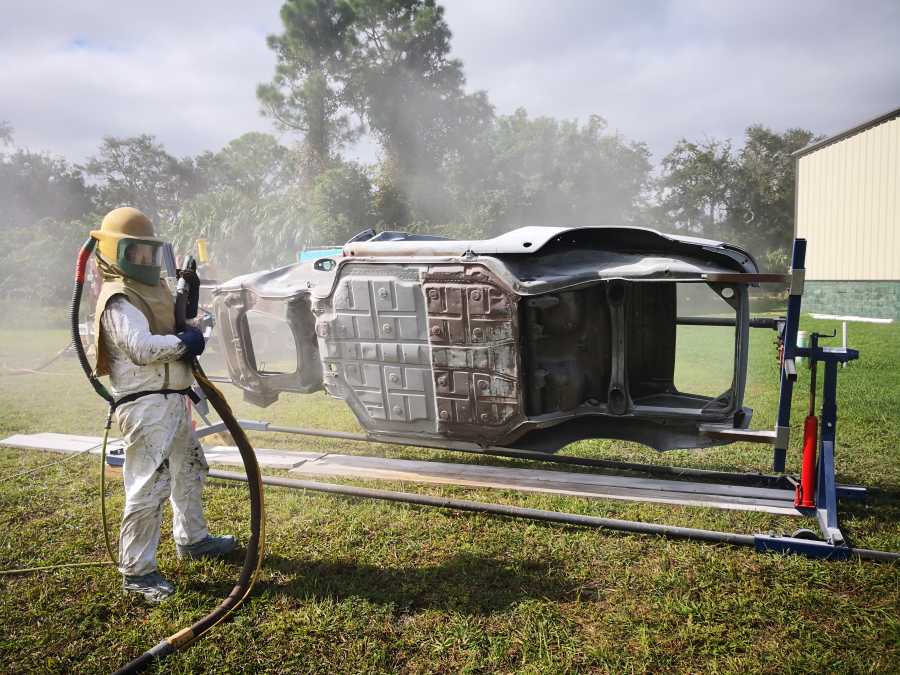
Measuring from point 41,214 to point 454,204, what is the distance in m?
29.1

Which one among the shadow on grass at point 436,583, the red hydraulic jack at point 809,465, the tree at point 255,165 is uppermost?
the tree at point 255,165

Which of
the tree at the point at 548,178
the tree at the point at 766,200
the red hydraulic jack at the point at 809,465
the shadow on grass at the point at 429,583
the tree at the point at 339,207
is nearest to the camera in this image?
the shadow on grass at the point at 429,583

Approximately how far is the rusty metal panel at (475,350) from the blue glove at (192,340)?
155 cm

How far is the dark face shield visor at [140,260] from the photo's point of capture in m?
3.34

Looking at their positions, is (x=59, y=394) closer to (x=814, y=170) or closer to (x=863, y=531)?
(x=863, y=531)

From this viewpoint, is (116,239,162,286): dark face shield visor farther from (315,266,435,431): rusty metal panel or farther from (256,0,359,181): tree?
(256,0,359,181): tree

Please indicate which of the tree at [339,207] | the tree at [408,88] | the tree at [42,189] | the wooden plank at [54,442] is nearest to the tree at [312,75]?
the tree at [408,88]

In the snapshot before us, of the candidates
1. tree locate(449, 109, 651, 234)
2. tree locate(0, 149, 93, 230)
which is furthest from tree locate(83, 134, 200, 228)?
tree locate(449, 109, 651, 234)

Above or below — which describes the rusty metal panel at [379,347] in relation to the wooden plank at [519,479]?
above

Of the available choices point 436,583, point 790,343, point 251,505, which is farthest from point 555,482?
point 251,505

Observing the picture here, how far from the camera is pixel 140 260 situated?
11.1 feet

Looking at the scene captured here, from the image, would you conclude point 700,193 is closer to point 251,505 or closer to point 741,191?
point 741,191

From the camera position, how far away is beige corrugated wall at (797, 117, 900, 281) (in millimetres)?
17375

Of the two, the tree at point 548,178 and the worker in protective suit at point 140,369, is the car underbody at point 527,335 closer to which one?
the worker in protective suit at point 140,369
